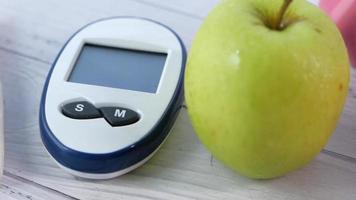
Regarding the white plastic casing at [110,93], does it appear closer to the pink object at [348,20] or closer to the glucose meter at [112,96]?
the glucose meter at [112,96]

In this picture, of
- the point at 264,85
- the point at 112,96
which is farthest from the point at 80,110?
the point at 264,85

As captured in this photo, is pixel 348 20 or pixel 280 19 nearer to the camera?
pixel 280 19

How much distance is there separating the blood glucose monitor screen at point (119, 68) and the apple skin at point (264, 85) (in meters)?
0.07

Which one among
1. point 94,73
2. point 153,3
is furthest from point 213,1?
point 94,73

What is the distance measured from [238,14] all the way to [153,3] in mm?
212

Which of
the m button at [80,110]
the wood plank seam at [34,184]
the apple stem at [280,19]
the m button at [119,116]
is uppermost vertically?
the apple stem at [280,19]

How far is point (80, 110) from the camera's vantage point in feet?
1.34

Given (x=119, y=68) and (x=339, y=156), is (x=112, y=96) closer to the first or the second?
(x=119, y=68)

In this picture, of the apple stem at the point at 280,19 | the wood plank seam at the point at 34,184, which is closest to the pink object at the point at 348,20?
the apple stem at the point at 280,19

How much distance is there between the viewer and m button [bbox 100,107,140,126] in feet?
1.32

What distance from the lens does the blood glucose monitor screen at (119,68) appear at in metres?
0.44

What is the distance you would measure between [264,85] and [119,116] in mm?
118

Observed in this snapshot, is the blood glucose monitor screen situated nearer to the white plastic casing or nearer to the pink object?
the white plastic casing

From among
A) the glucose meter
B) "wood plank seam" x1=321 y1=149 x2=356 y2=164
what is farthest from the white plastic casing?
"wood plank seam" x1=321 y1=149 x2=356 y2=164
